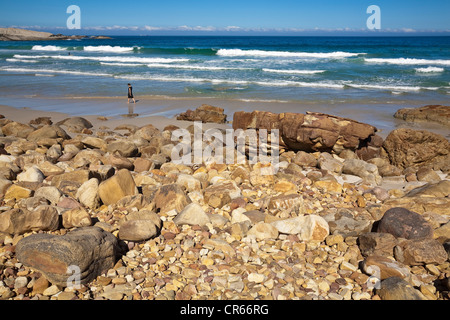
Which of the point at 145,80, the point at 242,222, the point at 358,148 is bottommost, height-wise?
the point at 242,222

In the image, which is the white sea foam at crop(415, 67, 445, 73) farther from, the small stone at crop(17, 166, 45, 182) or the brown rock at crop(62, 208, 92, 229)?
the brown rock at crop(62, 208, 92, 229)

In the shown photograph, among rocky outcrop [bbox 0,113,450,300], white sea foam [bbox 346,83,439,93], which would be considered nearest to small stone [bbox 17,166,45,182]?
rocky outcrop [bbox 0,113,450,300]

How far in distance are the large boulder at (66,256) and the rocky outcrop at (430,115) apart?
11.3m

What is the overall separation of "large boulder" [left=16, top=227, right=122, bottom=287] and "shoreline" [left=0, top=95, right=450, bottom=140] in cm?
786

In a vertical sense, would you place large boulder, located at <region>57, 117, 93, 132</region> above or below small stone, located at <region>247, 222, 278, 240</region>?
above

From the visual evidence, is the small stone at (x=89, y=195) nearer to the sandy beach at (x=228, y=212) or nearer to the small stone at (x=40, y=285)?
the sandy beach at (x=228, y=212)

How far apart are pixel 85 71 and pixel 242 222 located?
25.9m

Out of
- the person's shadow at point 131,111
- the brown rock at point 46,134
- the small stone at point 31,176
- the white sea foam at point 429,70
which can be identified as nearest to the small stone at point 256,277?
the small stone at point 31,176

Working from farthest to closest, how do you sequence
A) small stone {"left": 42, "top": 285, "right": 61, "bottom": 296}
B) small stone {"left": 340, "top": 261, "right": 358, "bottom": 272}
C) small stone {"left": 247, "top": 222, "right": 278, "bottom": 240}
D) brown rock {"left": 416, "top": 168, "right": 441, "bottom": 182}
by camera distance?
brown rock {"left": 416, "top": 168, "right": 441, "bottom": 182}, small stone {"left": 247, "top": 222, "right": 278, "bottom": 240}, small stone {"left": 340, "top": 261, "right": 358, "bottom": 272}, small stone {"left": 42, "top": 285, "right": 61, "bottom": 296}

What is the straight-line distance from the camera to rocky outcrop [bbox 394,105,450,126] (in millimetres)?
11617

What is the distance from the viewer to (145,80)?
2255cm
